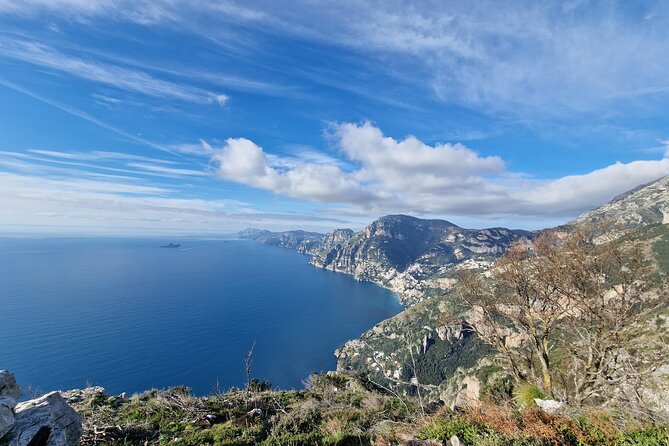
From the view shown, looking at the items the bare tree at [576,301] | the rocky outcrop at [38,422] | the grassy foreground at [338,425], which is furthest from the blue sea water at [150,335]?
the rocky outcrop at [38,422]

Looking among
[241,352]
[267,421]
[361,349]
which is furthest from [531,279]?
[361,349]

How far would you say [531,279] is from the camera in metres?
17.1

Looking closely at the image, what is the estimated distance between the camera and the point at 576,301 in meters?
14.7

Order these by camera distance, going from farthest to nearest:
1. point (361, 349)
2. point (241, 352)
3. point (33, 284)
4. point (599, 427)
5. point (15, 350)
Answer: point (33, 284) < point (361, 349) < point (241, 352) < point (15, 350) < point (599, 427)

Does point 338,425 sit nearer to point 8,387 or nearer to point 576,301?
point 8,387

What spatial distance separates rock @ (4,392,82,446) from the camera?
7.04 metres

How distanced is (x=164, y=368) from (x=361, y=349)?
8685 cm

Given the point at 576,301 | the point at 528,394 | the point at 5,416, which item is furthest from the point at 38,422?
the point at 576,301

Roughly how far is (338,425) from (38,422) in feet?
29.8

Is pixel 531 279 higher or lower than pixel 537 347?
higher

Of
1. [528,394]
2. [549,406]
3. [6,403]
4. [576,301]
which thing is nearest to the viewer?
[6,403]

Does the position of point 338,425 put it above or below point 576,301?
below

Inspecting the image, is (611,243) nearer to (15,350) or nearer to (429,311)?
(15,350)

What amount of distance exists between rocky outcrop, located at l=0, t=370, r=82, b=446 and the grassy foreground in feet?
7.15
